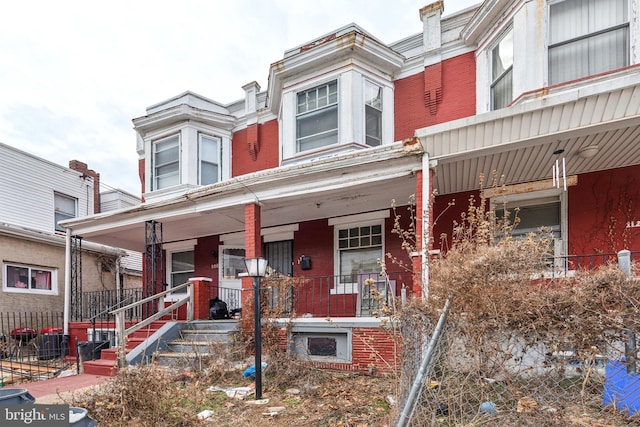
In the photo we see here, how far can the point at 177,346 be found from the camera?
298 inches

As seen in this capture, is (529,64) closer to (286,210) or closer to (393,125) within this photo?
(393,125)

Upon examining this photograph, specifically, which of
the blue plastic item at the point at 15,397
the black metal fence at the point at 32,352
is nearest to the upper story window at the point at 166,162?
the black metal fence at the point at 32,352

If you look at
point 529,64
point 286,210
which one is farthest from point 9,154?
point 529,64

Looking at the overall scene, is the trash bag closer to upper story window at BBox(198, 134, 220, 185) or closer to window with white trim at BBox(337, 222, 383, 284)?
window with white trim at BBox(337, 222, 383, 284)

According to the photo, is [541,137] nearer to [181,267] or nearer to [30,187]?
[181,267]

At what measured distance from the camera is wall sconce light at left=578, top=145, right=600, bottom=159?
233 inches

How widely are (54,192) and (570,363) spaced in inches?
742

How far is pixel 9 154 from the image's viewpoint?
46.9 ft

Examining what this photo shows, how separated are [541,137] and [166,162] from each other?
1022 cm

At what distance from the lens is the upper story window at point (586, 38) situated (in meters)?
6.04

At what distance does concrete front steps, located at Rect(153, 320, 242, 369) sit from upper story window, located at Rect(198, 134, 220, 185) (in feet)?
16.1

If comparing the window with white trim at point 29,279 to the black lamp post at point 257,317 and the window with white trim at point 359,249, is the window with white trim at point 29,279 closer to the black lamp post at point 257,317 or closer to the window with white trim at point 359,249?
the black lamp post at point 257,317

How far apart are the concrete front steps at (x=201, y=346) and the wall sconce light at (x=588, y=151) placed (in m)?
7.01

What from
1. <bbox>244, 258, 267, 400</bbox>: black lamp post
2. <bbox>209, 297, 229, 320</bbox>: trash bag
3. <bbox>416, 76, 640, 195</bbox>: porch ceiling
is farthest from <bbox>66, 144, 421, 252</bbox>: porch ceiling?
<bbox>209, 297, 229, 320</bbox>: trash bag
